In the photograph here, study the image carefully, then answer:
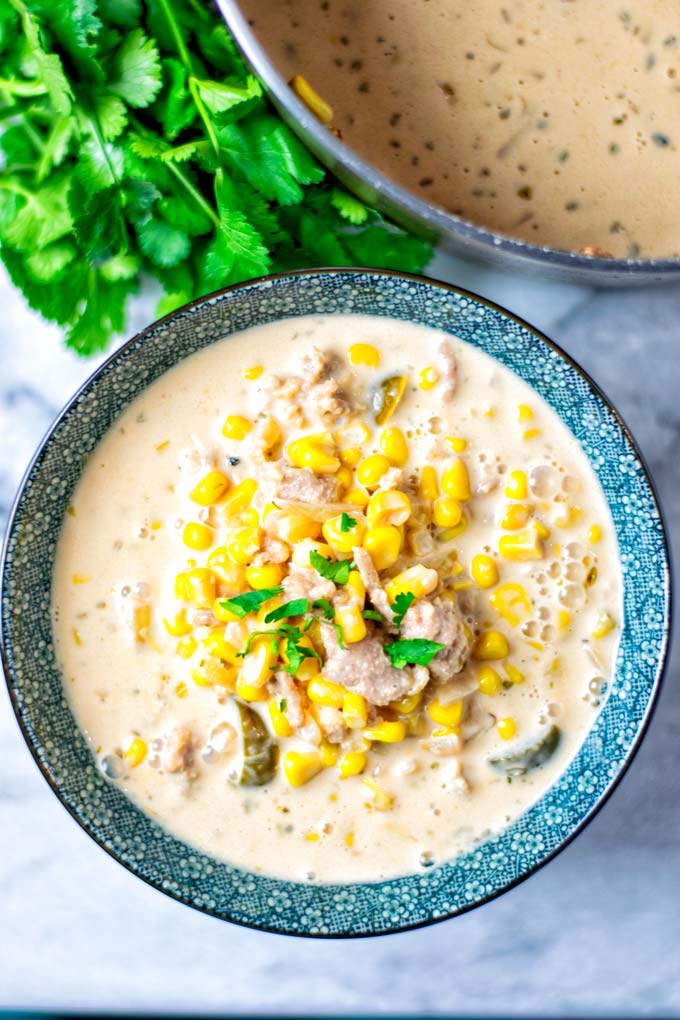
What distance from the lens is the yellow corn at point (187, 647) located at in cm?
212

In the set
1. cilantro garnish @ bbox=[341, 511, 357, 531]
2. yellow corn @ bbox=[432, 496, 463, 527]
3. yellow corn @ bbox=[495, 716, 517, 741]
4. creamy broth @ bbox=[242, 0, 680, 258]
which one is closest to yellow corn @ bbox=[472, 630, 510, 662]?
yellow corn @ bbox=[495, 716, 517, 741]

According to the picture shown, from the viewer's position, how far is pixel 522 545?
2082 millimetres

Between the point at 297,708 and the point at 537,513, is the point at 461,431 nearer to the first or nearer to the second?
the point at 537,513

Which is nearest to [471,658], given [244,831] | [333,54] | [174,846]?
[244,831]

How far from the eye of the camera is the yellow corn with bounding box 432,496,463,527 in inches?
81.2

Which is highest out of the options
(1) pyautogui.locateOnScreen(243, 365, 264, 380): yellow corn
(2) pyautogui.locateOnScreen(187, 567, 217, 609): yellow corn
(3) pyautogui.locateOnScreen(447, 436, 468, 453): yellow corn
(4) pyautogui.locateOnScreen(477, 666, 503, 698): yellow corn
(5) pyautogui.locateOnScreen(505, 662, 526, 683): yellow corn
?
(3) pyautogui.locateOnScreen(447, 436, 468, 453): yellow corn

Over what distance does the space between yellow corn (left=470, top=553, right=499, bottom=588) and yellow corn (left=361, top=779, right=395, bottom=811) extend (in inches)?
18.6

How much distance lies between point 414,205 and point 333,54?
0.47 meters

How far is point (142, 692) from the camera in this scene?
2.15 m

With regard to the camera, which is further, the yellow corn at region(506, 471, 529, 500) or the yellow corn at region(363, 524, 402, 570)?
the yellow corn at region(506, 471, 529, 500)

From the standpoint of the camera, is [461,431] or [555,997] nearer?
[461,431]

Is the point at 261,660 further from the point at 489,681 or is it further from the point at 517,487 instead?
the point at 517,487

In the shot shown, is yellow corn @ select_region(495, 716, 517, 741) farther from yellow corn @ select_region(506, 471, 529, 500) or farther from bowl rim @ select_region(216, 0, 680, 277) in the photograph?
bowl rim @ select_region(216, 0, 680, 277)

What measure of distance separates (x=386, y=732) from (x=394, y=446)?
59cm
